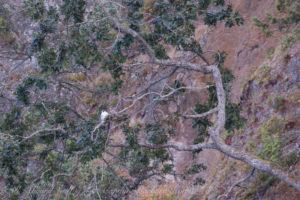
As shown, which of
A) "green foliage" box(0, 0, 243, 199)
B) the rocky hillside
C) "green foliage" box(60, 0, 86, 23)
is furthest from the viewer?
the rocky hillside

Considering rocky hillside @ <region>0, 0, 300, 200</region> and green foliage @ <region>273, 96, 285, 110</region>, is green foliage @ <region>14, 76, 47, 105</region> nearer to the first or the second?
rocky hillside @ <region>0, 0, 300, 200</region>

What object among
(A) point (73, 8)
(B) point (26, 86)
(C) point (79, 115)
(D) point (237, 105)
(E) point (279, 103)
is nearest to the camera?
(B) point (26, 86)

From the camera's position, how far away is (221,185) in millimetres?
8312

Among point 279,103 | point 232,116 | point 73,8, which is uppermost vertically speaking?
point 73,8

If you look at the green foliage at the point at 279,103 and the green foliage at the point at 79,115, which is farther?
the green foliage at the point at 279,103

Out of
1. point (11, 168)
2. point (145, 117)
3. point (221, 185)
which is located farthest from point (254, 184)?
point (145, 117)

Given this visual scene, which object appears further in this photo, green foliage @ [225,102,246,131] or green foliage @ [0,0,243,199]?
green foliage @ [225,102,246,131]

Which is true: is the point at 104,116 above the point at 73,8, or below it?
below

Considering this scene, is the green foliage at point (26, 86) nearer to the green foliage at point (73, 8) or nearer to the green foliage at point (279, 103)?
the green foliage at point (73, 8)

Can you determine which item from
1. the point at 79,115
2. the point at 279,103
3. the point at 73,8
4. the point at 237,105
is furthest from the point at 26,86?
the point at 279,103

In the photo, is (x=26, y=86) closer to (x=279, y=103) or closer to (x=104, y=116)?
(x=104, y=116)

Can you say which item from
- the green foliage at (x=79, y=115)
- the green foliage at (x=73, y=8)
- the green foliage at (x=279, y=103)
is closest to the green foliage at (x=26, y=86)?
the green foliage at (x=79, y=115)

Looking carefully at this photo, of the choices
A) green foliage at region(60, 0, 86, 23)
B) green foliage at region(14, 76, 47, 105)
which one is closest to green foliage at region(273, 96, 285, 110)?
Answer: green foliage at region(60, 0, 86, 23)

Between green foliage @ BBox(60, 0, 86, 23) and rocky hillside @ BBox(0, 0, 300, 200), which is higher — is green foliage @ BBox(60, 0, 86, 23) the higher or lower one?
the higher one
